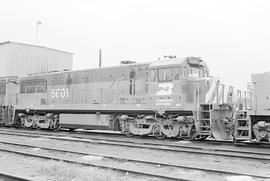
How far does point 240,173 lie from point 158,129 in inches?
285

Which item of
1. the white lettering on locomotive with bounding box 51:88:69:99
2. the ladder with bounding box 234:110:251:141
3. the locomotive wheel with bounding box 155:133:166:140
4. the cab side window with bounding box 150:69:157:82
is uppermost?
the cab side window with bounding box 150:69:157:82

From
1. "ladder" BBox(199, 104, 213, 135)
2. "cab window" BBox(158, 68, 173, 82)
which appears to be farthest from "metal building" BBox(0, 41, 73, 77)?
"ladder" BBox(199, 104, 213, 135)

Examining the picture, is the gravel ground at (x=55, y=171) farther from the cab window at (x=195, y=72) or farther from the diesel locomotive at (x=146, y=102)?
the cab window at (x=195, y=72)

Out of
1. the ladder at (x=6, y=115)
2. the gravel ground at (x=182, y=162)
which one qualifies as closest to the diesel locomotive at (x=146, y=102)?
the ladder at (x=6, y=115)

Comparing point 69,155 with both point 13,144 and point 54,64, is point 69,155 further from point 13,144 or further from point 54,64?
point 54,64

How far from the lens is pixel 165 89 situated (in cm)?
1345

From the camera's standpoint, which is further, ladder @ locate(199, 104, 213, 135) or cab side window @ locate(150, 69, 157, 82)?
cab side window @ locate(150, 69, 157, 82)

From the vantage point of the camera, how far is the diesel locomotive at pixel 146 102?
12.4 meters

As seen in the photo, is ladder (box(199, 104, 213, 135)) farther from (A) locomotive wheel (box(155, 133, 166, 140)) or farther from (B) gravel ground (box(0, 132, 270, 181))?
(B) gravel ground (box(0, 132, 270, 181))

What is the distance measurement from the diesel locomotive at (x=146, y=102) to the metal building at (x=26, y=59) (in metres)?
6.67

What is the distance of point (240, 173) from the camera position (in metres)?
6.47

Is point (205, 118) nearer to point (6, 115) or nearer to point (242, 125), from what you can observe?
point (242, 125)

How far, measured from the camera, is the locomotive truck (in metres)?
12.7

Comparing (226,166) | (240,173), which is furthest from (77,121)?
(240,173)
